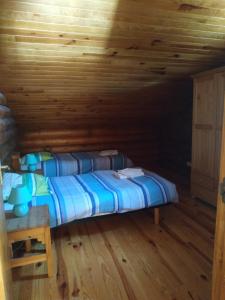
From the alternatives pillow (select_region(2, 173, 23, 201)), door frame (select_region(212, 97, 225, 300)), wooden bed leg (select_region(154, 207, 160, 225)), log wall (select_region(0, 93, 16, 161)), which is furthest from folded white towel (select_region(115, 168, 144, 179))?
door frame (select_region(212, 97, 225, 300))

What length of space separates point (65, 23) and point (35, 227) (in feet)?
6.49

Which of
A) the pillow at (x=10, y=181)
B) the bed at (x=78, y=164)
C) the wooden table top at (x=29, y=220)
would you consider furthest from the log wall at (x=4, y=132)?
the wooden table top at (x=29, y=220)

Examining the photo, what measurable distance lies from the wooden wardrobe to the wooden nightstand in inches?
95.8

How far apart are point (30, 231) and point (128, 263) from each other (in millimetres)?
969

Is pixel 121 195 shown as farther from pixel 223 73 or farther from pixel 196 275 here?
pixel 223 73

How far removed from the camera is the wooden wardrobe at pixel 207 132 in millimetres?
3070

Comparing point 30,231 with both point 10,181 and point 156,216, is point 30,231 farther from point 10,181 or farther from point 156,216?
point 156,216

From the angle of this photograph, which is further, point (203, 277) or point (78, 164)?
point (78, 164)

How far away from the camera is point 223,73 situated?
9.65ft

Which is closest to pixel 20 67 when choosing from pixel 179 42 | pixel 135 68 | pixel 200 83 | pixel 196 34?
pixel 135 68

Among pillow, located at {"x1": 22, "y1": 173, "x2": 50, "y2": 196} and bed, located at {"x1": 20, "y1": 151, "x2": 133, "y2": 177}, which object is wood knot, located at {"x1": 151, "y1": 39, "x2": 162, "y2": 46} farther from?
bed, located at {"x1": 20, "y1": 151, "x2": 133, "y2": 177}

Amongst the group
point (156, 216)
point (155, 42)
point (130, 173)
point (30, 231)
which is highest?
point (155, 42)

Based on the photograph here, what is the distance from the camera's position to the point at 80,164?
13.8 feet

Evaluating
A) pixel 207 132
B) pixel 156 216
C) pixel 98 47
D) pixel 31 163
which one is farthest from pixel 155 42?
pixel 31 163
